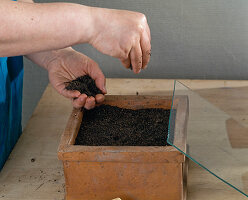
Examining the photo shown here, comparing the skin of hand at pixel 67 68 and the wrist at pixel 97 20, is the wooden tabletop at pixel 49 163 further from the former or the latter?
the wrist at pixel 97 20

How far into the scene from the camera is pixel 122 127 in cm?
87

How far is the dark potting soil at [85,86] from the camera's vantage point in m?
0.92

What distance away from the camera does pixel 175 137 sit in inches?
28.4

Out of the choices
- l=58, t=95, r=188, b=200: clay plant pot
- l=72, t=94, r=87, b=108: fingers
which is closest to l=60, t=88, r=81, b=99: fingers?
l=72, t=94, r=87, b=108: fingers

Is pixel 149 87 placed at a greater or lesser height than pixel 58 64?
lesser

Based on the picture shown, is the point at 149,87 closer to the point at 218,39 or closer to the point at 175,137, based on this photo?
the point at 218,39

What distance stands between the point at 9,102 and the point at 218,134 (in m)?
0.59

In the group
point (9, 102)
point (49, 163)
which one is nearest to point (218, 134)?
point (49, 163)

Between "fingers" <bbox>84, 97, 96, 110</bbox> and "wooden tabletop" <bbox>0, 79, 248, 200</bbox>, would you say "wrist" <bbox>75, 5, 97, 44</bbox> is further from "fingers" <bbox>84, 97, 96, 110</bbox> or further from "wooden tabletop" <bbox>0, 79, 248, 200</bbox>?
"wooden tabletop" <bbox>0, 79, 248, 200</bbox>

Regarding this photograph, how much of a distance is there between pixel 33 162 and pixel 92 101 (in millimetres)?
214

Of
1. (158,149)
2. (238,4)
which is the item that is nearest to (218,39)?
(238,4)

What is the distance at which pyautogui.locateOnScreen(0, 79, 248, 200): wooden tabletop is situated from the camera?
32.0 inches

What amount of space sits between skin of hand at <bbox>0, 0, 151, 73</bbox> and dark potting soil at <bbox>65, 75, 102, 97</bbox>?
19 cm

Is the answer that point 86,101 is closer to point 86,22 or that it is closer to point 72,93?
point 72,93
